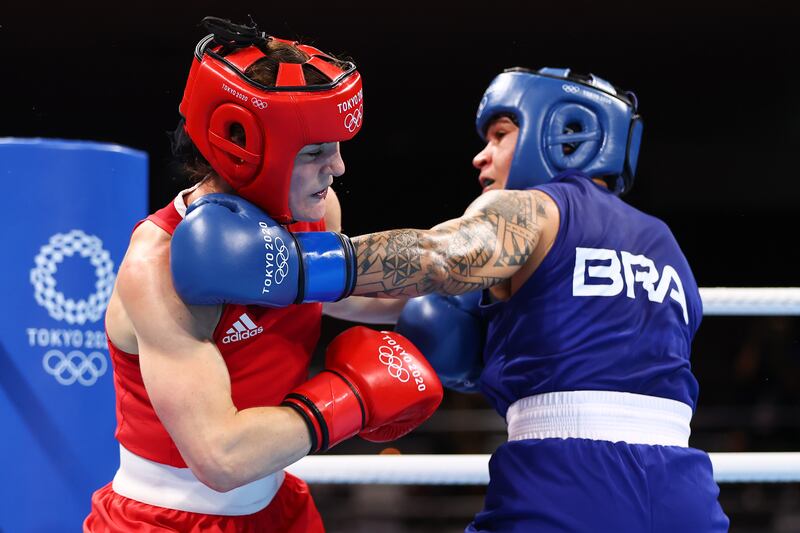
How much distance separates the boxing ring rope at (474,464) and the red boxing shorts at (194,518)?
1.33 feet

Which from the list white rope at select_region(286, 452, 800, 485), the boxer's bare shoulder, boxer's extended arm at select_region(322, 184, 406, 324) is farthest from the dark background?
the boxer's bare shoulder

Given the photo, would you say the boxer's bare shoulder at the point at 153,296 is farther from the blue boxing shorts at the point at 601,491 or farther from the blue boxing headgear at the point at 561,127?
the blue boxing headgear at the point at 561,127

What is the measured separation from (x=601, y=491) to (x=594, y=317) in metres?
0.37

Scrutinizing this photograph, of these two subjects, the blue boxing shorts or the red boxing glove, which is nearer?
the red boxing glove

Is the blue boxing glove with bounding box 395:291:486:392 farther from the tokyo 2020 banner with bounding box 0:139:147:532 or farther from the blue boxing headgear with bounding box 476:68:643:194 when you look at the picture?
the tokyo 2020 banner with bounding box 0:139:147:532

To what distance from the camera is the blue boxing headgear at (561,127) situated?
2.20m

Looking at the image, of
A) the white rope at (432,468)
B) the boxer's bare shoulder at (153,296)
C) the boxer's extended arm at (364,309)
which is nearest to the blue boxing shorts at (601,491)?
the white rope at (432,468)

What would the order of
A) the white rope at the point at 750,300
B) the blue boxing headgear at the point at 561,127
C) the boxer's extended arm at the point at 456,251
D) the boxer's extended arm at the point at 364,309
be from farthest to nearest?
the white rope at the point at 750,300
the boxer's extended arm at the point at 364,309
the blue boxing headgear at the point at 561,127
the boxer's extended arm at the point at 456,251

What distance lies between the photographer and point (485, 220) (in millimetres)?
1895

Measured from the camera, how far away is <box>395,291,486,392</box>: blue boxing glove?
7.24 feet

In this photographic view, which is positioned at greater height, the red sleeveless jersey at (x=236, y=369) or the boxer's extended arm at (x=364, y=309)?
the red sleeveless jersey at (x=236, y=369)

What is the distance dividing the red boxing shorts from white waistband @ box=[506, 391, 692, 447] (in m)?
0.53

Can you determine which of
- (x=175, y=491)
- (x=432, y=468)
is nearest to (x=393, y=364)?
(x=175, y=491)

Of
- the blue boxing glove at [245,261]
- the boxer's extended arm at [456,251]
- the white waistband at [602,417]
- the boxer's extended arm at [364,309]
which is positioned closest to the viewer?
the blue boxing glove at [245,261]
